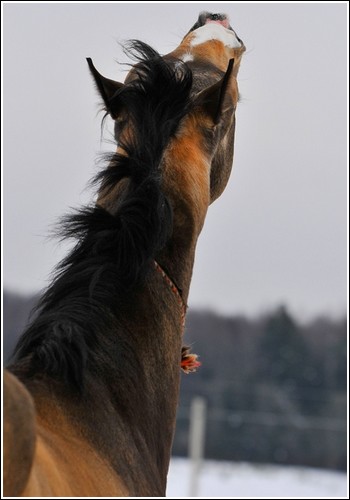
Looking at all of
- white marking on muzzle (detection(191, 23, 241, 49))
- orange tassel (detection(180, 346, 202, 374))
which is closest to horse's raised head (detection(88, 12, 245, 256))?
white marking on muzzle (detection(191, 23, 241, 49))

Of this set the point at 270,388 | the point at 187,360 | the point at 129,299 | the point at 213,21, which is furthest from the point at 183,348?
the point at 270,388

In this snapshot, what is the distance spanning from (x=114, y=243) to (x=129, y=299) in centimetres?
16

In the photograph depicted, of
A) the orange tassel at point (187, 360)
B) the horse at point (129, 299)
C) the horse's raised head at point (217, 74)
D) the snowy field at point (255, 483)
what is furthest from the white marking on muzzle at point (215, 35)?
the snowy field at point (255, 483)

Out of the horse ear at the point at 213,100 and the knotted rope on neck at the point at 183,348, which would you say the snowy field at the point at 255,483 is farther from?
the horse ear at the point at 213,100

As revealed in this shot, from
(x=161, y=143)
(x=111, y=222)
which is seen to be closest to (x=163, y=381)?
(x=111, y=222)

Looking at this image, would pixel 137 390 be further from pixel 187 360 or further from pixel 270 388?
pixel 270 388

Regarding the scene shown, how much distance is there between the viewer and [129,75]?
10.8 ft

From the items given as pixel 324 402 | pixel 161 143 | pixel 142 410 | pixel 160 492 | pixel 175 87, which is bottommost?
pixel 160 492

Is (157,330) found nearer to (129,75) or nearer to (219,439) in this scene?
(129,75)

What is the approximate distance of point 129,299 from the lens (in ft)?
8.98

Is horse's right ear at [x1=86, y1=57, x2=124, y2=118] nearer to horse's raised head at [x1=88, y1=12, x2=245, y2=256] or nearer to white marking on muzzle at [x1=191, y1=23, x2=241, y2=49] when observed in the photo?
horse's raised head at [x1=88, y1=12, x2=245, y2=256]

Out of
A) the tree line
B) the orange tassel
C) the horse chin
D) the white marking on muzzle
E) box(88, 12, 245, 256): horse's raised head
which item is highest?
the tree line

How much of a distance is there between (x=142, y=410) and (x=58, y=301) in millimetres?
384

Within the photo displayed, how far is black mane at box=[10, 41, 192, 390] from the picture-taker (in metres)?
2.47
